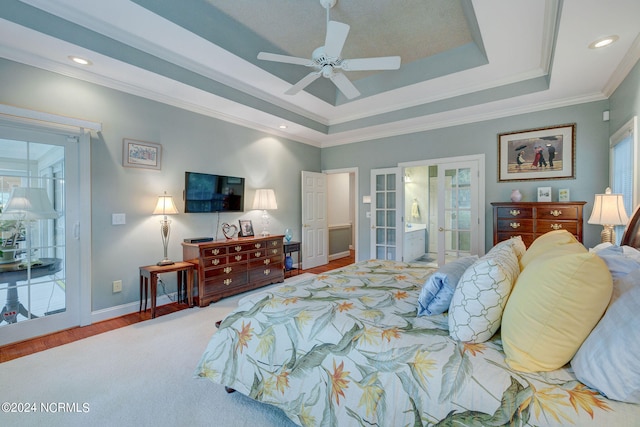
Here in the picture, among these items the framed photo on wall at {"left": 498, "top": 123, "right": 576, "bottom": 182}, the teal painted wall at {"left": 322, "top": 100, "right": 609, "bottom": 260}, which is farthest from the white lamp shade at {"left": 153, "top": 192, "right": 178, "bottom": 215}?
the framed photo on wall at {"left": 498, "top": 123, "right": 576, "bottom": 182}

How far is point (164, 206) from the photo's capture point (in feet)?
11.5

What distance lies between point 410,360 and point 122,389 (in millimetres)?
2047

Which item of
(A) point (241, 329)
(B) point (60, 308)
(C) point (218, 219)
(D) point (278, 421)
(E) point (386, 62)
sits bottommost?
(D) point (278, 421)

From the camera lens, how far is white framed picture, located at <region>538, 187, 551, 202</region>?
12.6 ft

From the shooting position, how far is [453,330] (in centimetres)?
132

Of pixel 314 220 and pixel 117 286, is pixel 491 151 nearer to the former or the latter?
pixel 314 220

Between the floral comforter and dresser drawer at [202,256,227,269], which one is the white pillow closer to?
the floral comforter

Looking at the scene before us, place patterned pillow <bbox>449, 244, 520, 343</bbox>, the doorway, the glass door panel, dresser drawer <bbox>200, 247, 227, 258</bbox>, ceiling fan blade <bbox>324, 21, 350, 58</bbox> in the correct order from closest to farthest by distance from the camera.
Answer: patterned pillow <bbox>449, 244, 520, 343</bbox>
ceiling fan blade <bbox>324, 21, 350, 58</bbox>
the glass door panel
dresser drawer <bbox>200, 247, 227, 258</bbox>
the doorway

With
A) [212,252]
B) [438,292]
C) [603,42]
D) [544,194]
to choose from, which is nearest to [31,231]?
[212,252]

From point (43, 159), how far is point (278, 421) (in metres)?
3.33

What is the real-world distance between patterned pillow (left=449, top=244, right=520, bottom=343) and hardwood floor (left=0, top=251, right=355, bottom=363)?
3400 mm

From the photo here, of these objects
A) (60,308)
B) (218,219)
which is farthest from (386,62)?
(60,308)

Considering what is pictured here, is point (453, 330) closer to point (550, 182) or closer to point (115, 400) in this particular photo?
point (115, 400)

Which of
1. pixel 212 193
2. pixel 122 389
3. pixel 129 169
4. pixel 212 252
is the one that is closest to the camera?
pixel 122 389
